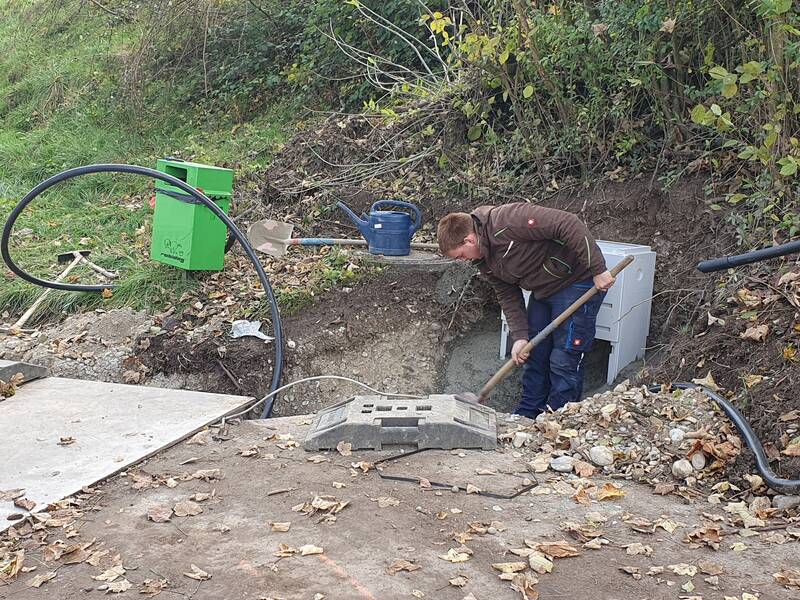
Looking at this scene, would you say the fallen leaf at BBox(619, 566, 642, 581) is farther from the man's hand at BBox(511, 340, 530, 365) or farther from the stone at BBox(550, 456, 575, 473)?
the man's hand at BBox(511, 340, 530, 365)

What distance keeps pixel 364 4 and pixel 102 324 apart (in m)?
5.50

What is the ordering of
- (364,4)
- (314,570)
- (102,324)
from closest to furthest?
(314,570) → (102,324) → (364,4)

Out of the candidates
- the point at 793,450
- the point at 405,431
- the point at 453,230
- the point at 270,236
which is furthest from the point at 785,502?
the point at 270,236

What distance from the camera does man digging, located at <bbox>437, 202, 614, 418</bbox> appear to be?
5301 millimetres

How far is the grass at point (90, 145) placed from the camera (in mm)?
7930

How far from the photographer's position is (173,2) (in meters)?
11.1

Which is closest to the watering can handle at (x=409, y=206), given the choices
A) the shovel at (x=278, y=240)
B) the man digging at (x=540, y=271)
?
the shovel at (x=278, y=240)

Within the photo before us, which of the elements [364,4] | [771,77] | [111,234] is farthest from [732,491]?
[364,4]

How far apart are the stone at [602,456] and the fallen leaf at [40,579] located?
2641 millimetres

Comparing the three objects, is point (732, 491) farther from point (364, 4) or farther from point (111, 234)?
point (364, 4)

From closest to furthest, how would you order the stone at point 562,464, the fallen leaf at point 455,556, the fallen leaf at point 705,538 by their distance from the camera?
the fallen leaf at point 455,556, the fallen leaf at point 705,538, the stone at point 562,464

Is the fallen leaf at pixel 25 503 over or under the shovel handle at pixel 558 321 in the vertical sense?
under

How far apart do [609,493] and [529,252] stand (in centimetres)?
199

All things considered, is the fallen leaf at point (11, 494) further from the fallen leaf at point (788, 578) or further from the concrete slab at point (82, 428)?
the fallen leaf at point (788, 578)
